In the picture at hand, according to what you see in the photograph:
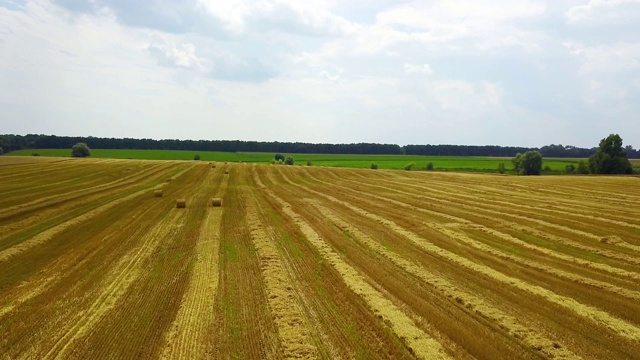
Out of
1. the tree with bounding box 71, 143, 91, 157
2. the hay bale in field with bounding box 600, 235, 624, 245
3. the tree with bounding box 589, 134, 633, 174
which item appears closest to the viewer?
the hay bale in field with bounding box 600, 235, 624, 245

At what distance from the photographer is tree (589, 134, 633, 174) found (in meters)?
71.8

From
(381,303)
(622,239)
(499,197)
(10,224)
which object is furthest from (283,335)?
(499,197)

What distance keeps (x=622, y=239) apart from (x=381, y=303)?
1309 cm

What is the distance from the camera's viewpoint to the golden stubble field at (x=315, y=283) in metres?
8.17

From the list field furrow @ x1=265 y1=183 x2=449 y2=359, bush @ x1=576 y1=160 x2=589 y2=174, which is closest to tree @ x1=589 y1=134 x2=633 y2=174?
bush @ x1=576 y1=160 x2=589 y2=174

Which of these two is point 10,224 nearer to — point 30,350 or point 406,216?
point 30,350

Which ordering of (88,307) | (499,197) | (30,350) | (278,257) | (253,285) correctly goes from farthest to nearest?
(499,197) < (278,257) < (253,285) < (88,307) < (30,350)

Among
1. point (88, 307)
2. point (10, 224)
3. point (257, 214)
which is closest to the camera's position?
point (88, 307)

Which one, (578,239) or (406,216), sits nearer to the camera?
(578,239)

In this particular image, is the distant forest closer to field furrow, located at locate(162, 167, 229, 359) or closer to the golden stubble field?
the golden stubble field

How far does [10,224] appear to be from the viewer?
62.8 ft

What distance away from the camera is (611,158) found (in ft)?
238

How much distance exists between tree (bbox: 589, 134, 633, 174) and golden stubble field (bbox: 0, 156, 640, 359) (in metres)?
58.2

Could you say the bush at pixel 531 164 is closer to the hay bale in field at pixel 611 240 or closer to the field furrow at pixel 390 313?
the hay bale in field at pixel 611 240
